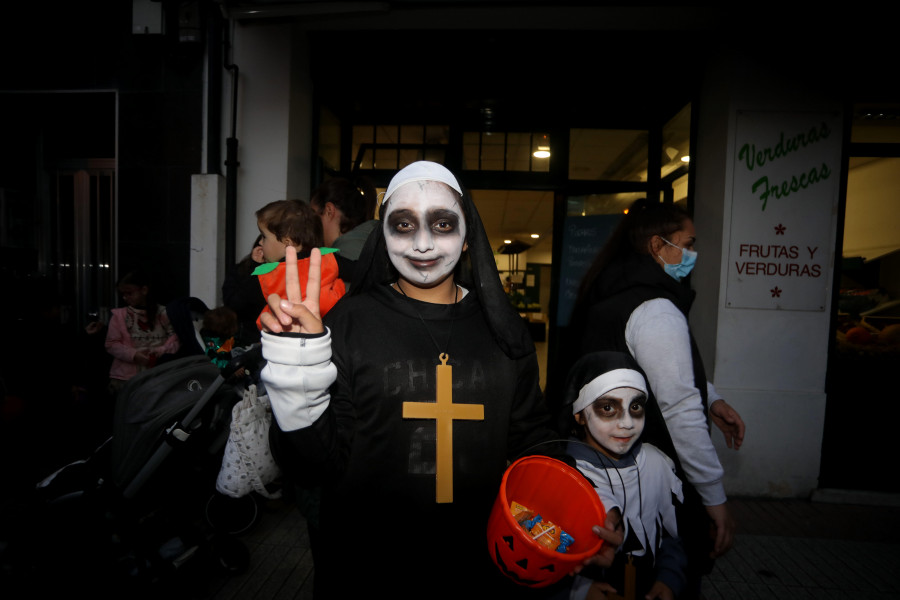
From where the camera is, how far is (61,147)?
5.14 meters

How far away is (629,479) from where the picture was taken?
6.09 ft

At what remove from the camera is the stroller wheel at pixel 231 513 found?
10.4ft

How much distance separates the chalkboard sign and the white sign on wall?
1.26 m

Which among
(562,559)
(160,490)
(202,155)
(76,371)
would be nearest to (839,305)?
(562,559)

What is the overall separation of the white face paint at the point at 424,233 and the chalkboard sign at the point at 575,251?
3691 mm

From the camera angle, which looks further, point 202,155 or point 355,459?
point 202,155

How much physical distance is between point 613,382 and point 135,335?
4102mm

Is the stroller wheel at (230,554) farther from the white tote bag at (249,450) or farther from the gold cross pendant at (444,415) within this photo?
the gold cross pendant at (444,415)

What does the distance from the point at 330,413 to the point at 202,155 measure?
164 inches

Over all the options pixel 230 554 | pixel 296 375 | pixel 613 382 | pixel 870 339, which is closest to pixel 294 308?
pixel 296 375

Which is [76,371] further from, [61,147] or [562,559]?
[562,559]

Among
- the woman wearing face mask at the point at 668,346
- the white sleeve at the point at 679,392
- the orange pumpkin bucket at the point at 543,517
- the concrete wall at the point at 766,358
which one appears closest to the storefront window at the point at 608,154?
the concrete wall at the point at 766,358

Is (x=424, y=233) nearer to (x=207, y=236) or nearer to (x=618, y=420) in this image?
(x=618, y=420)

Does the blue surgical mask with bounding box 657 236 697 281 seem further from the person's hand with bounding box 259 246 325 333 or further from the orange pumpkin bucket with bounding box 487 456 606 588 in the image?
the person's hand with bounding box 259 246 325 333
